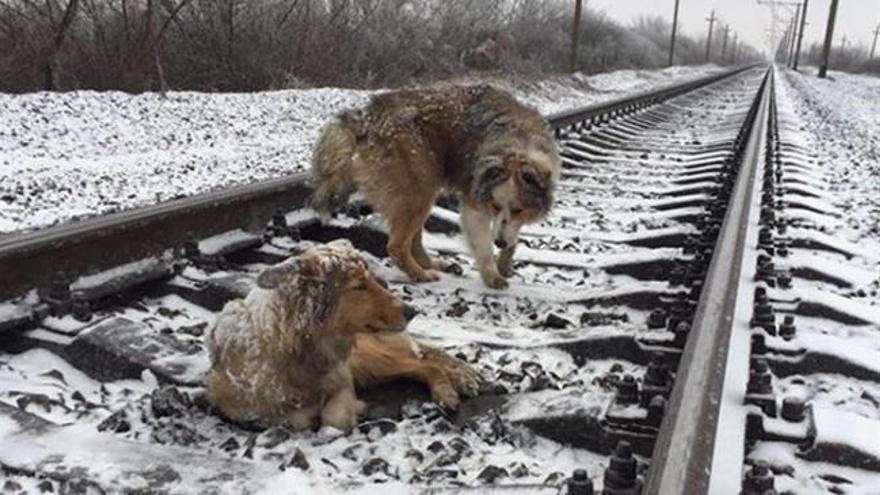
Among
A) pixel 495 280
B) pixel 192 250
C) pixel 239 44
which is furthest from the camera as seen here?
pixel 239 44

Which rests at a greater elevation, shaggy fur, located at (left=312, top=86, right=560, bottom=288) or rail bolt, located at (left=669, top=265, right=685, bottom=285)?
shaggy fur, located at (left=312, top=86, right=560, bottom=288)

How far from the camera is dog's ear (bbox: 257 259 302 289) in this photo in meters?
3.33

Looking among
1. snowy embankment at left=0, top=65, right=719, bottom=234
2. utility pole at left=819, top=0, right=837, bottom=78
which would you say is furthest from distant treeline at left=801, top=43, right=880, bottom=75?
snowy embankment at left=0, top=65, right=719, bottom=234

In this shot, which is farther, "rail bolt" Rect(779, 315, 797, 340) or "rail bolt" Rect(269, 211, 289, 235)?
"rail bolt" Rect(269, 211, 289, 235)

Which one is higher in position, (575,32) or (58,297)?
(575,32)

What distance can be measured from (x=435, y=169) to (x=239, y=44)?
16.0 metres

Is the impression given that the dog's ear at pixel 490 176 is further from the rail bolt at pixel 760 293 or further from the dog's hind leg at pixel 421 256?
the rail bolt at pixel 760 293

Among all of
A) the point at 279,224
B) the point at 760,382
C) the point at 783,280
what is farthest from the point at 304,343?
the point at 783,280

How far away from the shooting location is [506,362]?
12.4ft

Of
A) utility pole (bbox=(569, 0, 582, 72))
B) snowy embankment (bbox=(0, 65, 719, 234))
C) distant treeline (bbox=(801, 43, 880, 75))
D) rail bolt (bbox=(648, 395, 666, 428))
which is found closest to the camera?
rail bolt (bbox=(648, 395, 666, 428))

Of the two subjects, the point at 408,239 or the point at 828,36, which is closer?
the point at 408,239

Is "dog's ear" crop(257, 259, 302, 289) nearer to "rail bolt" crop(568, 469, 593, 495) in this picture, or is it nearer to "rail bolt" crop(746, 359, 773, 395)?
"rail bolt" crop(568, 469, 593, 495)

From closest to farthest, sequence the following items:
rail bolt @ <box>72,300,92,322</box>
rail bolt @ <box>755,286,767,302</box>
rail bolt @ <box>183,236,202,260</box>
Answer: rail bolt @ <box>72,300,92,322</box>
rail bolt @ <box>755,286,767,302</box>
rail bolt @ <box>183,236,202,260</box>

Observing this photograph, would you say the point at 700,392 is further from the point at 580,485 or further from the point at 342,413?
the point at 342,413
